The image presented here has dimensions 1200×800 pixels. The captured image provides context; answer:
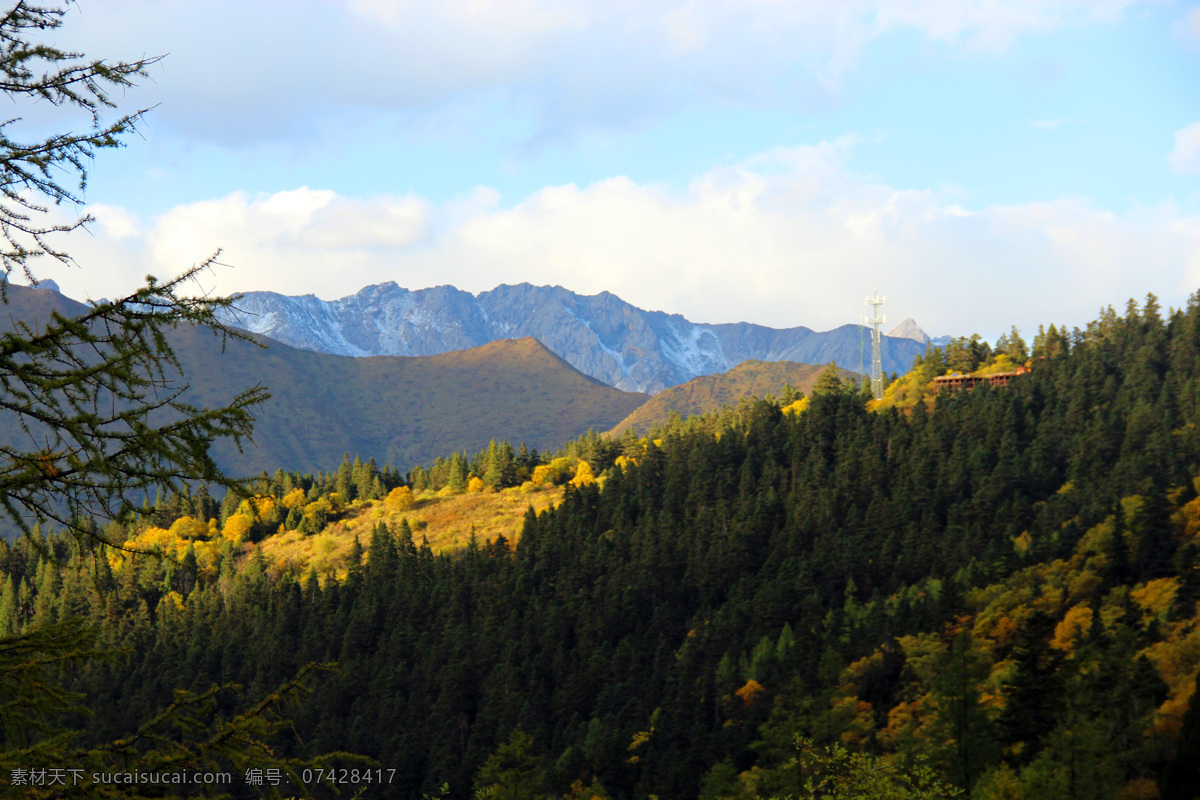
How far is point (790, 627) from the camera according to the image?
449 ft

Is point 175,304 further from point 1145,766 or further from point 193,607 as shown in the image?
point 193,607

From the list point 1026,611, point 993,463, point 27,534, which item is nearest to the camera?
point 27,534

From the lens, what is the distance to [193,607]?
7190 inches

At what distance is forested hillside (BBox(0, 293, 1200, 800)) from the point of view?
260 feet

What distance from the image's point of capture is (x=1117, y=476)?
152m

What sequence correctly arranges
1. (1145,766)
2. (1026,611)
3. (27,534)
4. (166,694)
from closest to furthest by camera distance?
(27,534)
(1145,766)
(1026,611)
(166,694)

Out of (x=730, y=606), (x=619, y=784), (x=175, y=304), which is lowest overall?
(x=619, y=784)

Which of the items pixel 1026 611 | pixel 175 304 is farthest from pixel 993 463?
pixel 175 304

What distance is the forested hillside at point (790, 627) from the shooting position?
79.1 m

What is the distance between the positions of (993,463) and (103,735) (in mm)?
159541

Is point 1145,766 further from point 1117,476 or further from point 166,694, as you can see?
point 166,694

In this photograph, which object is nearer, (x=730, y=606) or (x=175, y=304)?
(x=175, y=304)

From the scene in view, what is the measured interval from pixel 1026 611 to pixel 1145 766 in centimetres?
4726

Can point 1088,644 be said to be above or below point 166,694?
above
